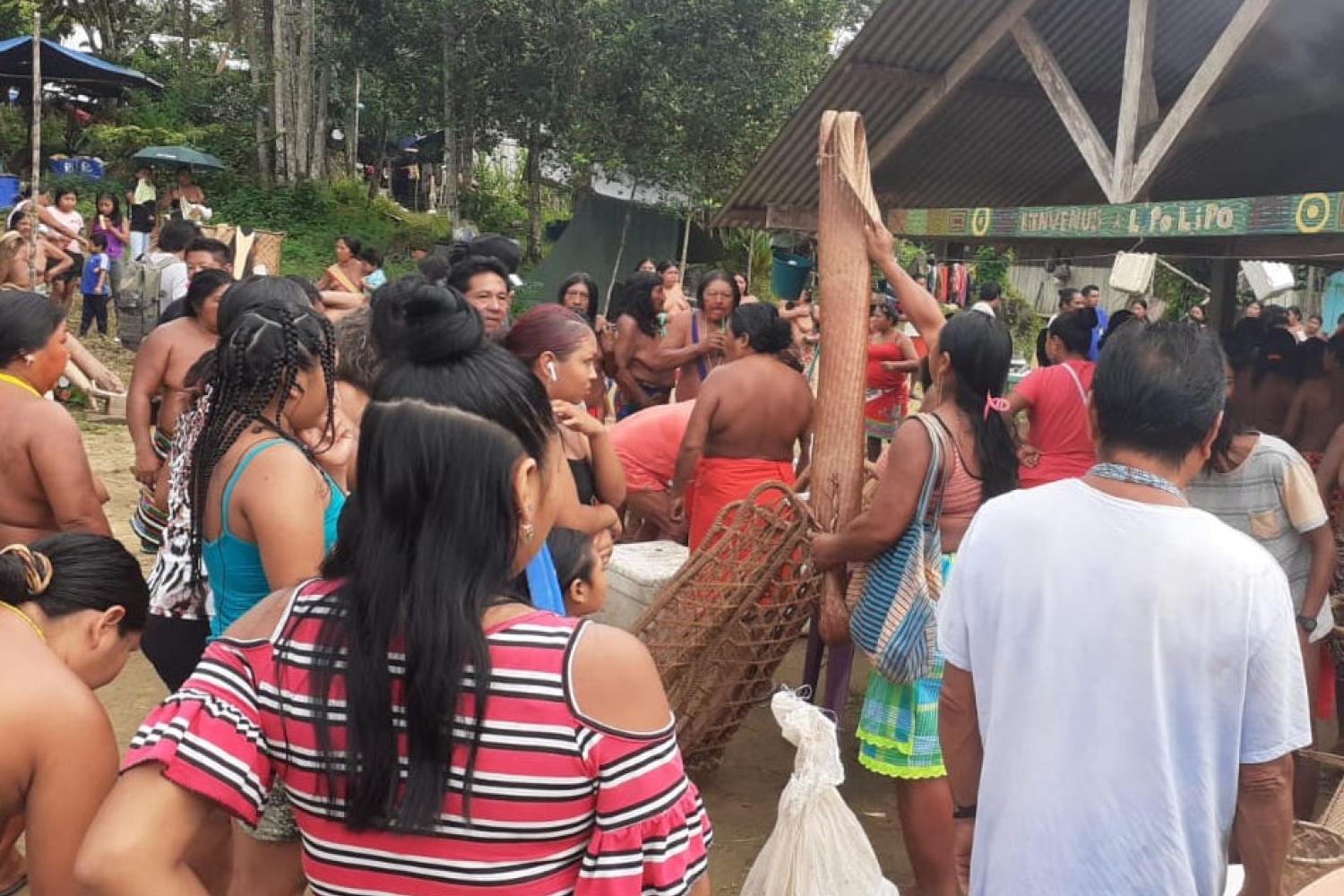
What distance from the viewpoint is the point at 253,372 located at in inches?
97.4

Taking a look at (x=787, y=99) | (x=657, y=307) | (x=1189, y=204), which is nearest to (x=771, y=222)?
(x=657, y=307)

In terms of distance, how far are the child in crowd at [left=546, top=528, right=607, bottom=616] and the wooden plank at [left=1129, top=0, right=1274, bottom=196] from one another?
151 inches

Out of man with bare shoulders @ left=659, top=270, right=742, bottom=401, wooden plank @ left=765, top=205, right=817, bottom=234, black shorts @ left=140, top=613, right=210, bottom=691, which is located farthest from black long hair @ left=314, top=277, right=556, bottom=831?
wooden plank @ left=765, top=205, right=817, bottom=234

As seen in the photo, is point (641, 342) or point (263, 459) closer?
point (263, 459)

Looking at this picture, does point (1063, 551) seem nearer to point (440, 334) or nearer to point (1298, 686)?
point (1298, 686)

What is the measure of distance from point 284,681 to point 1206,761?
4.33 ft

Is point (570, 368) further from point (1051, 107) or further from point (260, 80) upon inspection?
point (260, 80)

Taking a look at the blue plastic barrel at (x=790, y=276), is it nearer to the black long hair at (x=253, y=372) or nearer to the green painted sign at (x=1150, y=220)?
the green painted sign at (x=1150, y=220)

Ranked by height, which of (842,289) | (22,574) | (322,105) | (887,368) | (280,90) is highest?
(280,90)

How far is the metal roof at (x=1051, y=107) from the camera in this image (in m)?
6.16

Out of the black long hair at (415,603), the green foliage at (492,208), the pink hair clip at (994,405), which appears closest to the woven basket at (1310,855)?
the pink hair clip at (994,405)

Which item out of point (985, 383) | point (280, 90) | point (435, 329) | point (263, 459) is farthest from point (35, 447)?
point (280, 90)

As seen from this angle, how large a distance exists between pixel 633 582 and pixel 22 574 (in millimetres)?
2410

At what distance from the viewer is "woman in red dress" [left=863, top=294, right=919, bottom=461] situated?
27.3 feet
